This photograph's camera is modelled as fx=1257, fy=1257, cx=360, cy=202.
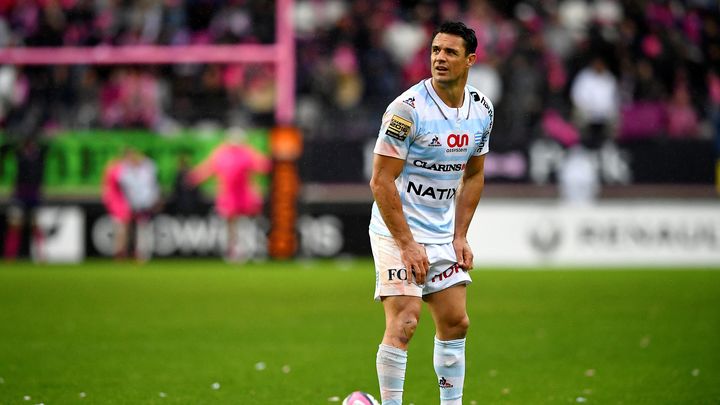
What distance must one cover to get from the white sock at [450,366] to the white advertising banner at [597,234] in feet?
51.3

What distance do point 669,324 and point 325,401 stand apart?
5.88m

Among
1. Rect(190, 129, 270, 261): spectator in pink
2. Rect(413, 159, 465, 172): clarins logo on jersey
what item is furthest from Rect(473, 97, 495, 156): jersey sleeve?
Rect(190, 129, 270, 261): spectator in pink

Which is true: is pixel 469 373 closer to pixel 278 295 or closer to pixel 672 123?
pixel 278 295

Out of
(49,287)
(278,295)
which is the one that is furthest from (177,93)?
(278,295)

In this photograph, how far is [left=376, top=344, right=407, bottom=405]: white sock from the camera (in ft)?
22.0

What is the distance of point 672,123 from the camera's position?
23453 mm

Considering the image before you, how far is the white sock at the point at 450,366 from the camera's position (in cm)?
699

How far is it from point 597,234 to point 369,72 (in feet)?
17.5

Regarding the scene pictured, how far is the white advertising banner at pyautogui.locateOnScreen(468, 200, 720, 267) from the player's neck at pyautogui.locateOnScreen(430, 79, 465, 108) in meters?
15.7

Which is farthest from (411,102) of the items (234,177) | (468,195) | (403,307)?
(234,177)

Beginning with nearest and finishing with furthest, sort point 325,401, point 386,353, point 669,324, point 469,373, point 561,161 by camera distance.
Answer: point 386,353 < point 325,401 < point 469,373 < point 669,324 < point 561,161

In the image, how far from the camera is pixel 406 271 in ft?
22.1

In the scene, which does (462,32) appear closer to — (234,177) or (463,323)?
(463,323)

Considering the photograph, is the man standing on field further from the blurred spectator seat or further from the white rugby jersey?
the blurred spectator seat
